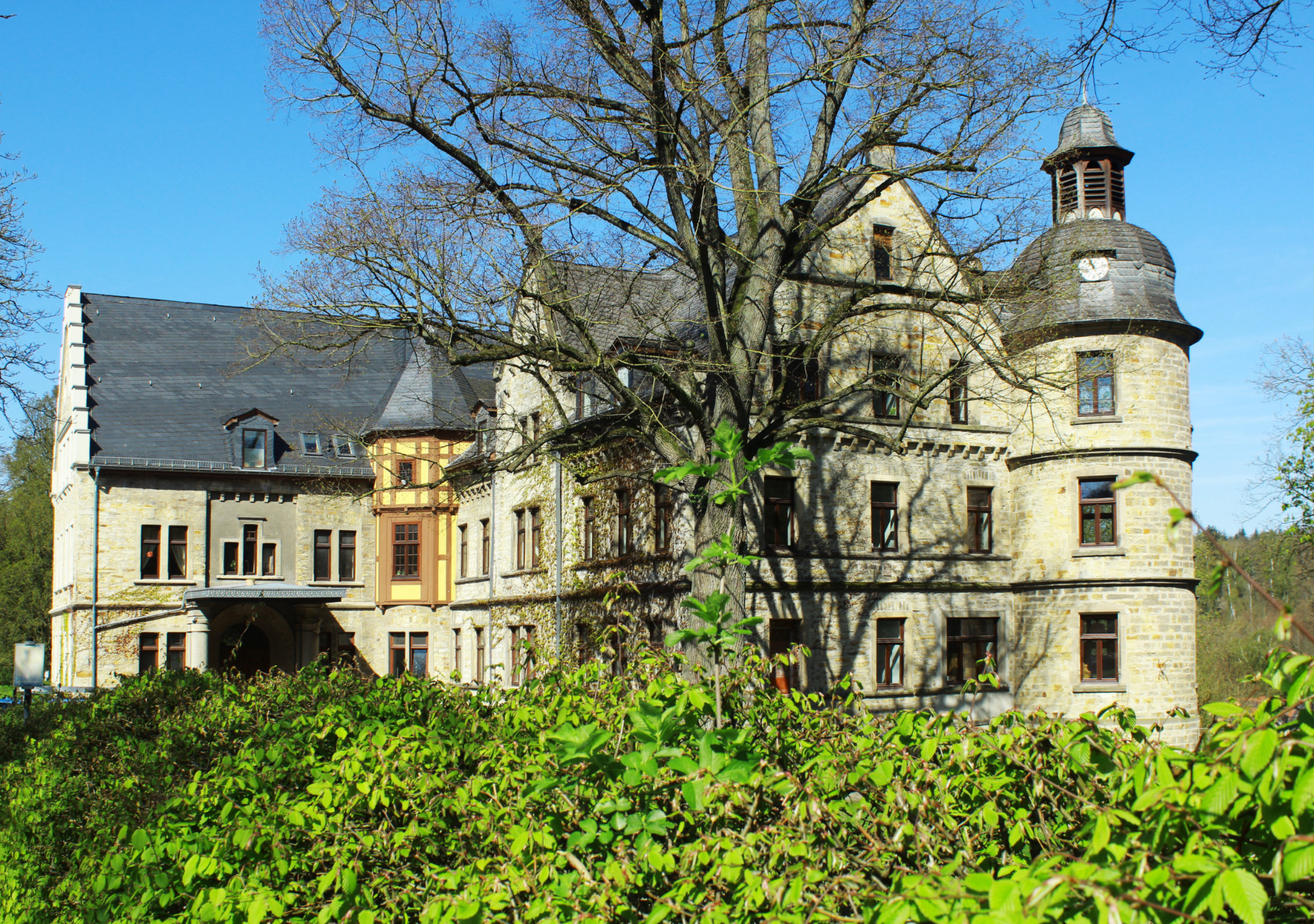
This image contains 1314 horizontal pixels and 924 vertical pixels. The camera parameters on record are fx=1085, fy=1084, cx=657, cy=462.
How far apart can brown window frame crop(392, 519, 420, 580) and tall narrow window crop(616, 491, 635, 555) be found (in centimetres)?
1453

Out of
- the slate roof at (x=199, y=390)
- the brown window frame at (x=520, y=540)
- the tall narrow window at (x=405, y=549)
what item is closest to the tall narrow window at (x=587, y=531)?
the brown window frame at (x=520, y=540)

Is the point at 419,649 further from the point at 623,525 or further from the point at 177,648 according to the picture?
the point at 623,525

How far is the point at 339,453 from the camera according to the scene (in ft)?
123

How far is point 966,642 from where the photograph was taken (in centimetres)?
2377

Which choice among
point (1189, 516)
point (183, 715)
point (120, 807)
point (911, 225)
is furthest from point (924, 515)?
point (1189, 516)

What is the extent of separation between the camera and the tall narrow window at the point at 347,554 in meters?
37.4

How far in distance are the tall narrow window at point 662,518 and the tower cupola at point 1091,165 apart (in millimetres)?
11453

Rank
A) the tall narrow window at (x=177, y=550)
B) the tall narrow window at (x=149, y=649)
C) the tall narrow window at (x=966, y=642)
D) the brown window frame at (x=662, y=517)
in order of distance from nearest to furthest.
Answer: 1. the brown window frame at (x=662, y=517)
2. the tall narrow window at (x=966, y=642)
3. the tall narrow window at (x=149, y=649)
4. the tall narrow window at (x=177, y=550)

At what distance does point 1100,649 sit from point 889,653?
4511mm

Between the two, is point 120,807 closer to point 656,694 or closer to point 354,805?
point 354,805

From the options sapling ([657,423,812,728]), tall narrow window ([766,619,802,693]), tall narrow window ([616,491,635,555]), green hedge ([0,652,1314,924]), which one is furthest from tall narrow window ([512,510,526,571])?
sapling ([657,423,812,728])

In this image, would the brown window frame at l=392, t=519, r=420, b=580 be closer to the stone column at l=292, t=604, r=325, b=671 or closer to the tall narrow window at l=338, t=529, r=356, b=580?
the tall narrow window at l=338, t=529, r=356, b=580

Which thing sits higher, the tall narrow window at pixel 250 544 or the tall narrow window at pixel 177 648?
the tall narrow window at pixel 250 544

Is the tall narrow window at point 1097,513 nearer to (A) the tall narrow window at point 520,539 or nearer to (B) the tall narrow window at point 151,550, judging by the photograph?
(A) the tall narrow window at point 520,539
